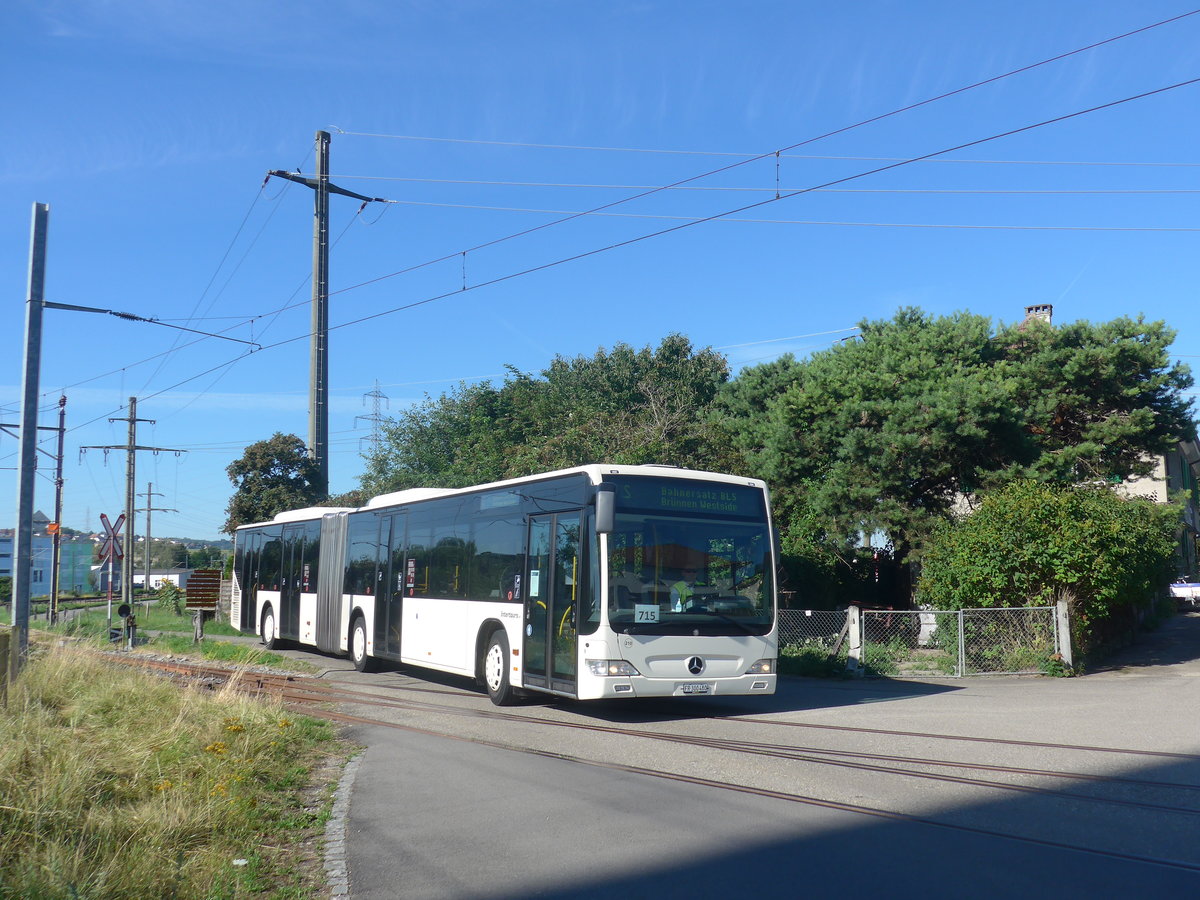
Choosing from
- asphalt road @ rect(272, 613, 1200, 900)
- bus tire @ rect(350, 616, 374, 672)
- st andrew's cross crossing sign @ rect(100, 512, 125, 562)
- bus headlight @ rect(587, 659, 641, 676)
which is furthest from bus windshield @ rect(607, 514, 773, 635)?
st andrew's cross crossing sign @ rect(100, 512, 125, 562)

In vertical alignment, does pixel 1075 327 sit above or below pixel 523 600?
above

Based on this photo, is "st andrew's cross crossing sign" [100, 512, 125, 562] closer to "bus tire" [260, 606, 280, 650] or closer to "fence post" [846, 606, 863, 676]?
"bus tire" [260, 606, 280, 650]

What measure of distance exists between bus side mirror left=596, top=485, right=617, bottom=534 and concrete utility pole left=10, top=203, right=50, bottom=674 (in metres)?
7.98

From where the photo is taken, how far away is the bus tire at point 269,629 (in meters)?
26.4

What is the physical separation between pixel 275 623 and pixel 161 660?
15.0ft

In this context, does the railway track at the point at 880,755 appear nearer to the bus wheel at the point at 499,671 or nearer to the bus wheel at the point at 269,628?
the bus wheel at the point at 499,671

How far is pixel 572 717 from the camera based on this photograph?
13.6m

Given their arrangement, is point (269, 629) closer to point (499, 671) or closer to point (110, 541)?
point (110, 541)

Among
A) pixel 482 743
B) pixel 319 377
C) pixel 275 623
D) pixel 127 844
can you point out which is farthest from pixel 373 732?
pixel 319 377

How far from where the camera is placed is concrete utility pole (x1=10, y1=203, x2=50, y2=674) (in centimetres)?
1461

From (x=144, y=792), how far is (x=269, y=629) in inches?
787

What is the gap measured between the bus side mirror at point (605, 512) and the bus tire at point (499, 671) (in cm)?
336

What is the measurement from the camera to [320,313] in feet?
110

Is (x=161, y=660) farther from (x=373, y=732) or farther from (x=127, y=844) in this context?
(x=127, y=844)
